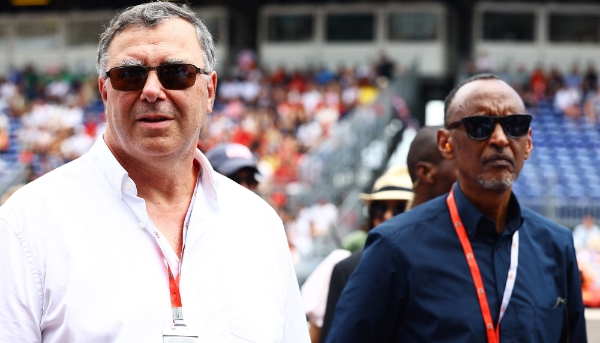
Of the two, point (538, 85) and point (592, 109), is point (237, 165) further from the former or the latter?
point (538, 85)

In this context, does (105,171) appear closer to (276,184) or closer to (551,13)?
(276,184)

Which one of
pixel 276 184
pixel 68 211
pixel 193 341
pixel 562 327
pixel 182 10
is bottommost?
pixel 276 184

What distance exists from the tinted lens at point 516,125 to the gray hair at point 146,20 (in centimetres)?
107

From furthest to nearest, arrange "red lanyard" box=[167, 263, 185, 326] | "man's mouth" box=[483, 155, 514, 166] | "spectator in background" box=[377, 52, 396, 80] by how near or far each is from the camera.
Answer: "spectator in background" box=[377, 52, 396, 80] → "man's mouth" box=[483, 155, 514, 166] → "red lanyard" box=[167, 263, 185, 326]

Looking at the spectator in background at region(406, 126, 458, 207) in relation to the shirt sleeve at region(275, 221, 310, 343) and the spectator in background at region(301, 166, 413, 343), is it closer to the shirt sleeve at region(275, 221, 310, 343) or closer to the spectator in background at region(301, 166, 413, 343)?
the spectator in background at region(301, 166, 413, 343)

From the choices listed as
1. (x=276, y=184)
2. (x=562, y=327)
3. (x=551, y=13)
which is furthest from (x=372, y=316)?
(x=551, y=13)

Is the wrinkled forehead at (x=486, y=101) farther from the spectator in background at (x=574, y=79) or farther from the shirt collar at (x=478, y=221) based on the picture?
the spectator in background at (x=574, y=79)

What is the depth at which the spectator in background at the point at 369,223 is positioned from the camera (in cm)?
404

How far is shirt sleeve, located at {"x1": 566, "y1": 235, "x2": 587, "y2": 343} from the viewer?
9.22ft

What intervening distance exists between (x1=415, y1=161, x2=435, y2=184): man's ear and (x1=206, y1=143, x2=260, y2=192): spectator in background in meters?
0.94

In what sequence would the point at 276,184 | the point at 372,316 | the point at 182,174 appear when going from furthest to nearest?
1. the point at 276,184
2. the point at 372,316
3. the point at 182,174

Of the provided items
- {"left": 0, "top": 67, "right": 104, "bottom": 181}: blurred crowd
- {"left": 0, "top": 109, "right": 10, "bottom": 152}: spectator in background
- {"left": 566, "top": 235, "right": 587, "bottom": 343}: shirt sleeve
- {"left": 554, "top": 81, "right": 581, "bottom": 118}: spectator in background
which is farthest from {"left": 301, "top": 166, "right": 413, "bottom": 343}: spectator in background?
A: {"left": 0, "top": 109, "right": 10, "bottom": 152}: spectator in background

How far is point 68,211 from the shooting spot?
2004 mm

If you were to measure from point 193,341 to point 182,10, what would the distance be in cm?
88
